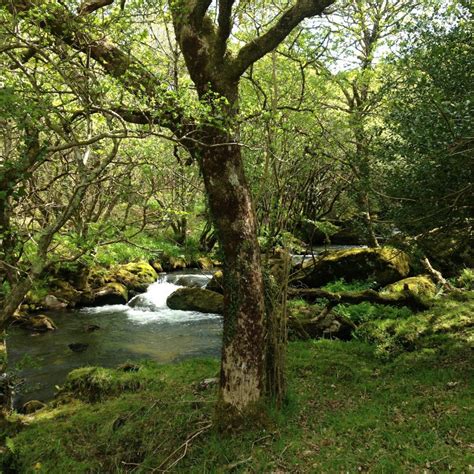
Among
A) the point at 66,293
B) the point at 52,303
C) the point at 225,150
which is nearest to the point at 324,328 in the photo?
the point at 225,150

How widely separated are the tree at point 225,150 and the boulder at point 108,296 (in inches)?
525

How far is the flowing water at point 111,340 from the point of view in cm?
1107

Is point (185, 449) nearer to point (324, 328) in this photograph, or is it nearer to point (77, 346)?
point (324, 328)

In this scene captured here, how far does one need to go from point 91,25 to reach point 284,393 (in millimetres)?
5957

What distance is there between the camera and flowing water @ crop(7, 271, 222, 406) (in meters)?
11.1

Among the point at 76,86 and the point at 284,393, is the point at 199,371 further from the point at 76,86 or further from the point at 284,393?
the point at 76,86

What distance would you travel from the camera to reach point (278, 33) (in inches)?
202

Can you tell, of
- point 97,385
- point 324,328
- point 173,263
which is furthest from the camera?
point 173,263

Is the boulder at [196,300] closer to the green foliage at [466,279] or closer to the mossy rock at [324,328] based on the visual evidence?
the mossy rock at [324,328]

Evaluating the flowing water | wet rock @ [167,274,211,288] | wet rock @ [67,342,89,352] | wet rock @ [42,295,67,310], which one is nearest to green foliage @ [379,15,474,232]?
the flowing water

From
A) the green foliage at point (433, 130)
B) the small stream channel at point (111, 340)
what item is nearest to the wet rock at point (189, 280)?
the small stream channel at point (111, 340)

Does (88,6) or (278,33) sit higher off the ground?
A: (88,6)

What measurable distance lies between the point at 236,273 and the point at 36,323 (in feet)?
38.1

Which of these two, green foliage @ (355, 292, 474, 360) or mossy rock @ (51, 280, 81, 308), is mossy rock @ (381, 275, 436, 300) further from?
mossy rock @ (51, 280, 81, 308)
